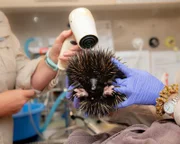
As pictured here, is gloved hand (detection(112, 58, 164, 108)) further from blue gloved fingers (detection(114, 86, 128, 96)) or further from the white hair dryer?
the white hair dryer

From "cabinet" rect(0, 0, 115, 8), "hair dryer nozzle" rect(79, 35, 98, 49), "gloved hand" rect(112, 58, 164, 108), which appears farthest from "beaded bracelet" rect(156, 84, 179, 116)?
"cabinet" rect(0, 0, 115, 8)

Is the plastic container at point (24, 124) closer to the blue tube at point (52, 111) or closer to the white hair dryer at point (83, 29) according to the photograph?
the blue tube at point (52, 111)

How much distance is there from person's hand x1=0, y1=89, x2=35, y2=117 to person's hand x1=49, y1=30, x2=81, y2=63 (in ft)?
0.49

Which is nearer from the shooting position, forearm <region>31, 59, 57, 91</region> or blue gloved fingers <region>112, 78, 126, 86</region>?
blue gloved fingers <region>112, 78, 126, 86</region>

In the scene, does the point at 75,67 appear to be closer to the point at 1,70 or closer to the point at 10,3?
the point at 1,70

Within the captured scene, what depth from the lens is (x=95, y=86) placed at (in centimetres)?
51

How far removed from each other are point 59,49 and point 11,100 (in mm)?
217

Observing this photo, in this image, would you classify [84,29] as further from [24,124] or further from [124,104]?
[24,124]

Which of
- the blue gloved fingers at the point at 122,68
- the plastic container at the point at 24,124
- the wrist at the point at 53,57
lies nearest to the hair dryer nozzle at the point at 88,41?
the blue gloved fingers at the point at 122,68

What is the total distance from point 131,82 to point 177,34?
2.68ft

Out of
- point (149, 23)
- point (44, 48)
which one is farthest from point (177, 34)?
point (44, 48)

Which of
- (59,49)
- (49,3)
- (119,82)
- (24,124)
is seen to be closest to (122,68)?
(119,82)

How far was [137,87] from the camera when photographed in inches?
22.0

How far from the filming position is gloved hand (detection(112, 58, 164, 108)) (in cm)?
55
